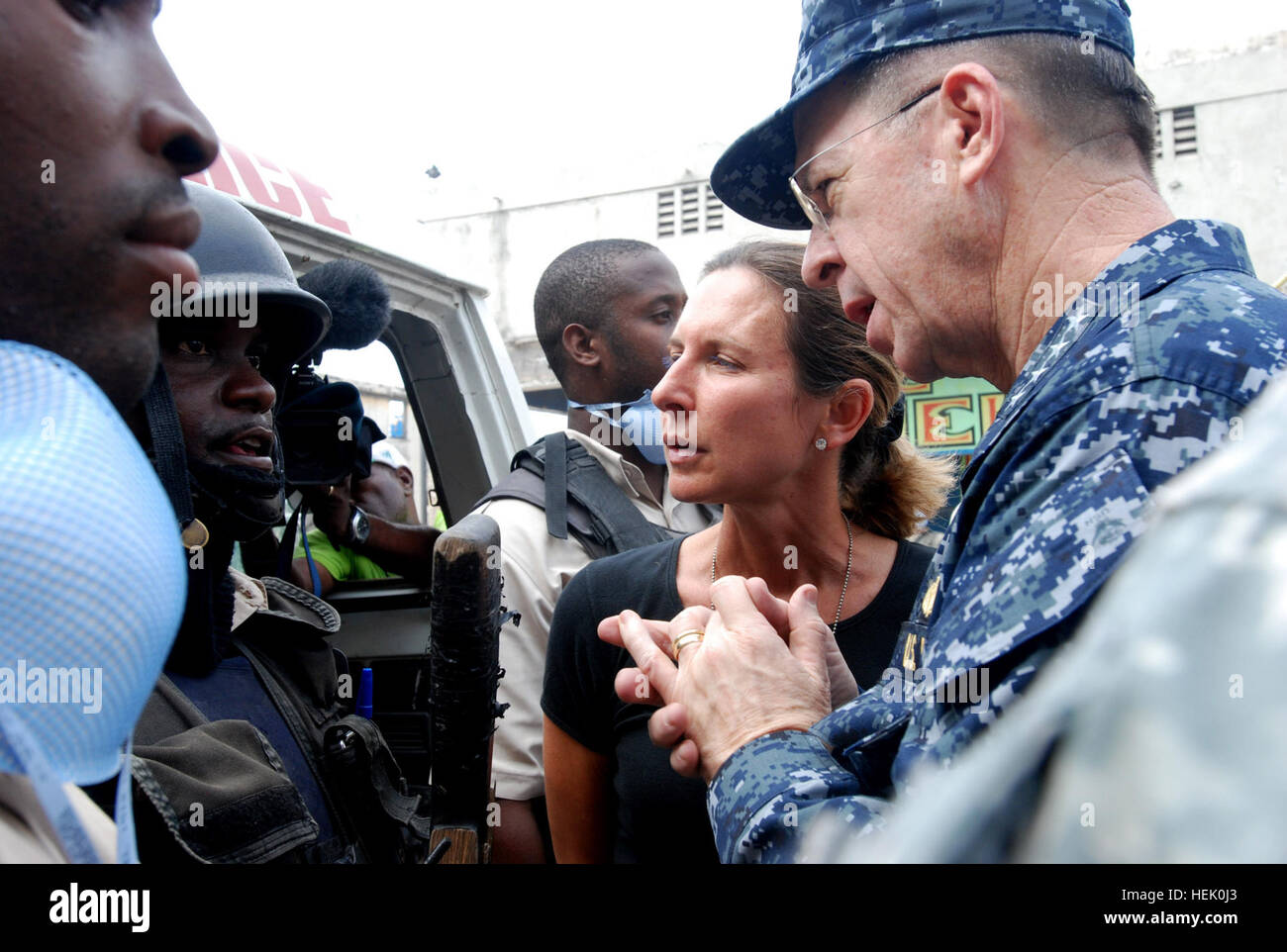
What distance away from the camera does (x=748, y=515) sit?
2203mm

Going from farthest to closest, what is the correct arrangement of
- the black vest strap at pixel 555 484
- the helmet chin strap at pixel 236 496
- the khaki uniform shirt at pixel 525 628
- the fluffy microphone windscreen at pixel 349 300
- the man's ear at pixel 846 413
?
the fluffy microphone windscreen at pixel 349 300 < the black vest strap at pixel 555 484 < the khaki uniform shirt at pixel 525 628 < the man's ear at pixel 846 413 < the helmet chin strap at pixel 236 496

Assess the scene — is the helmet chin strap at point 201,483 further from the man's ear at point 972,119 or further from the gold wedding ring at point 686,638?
the man's ear at point 972,119

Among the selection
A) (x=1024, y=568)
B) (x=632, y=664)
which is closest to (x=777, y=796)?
(x=1024, y=568)

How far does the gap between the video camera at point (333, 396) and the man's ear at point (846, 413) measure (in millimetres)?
1464

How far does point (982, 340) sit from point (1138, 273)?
0.31 m

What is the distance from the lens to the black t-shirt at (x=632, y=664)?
182 cm

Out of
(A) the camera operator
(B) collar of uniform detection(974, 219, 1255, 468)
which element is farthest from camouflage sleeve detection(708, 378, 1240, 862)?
(A) the camera operator

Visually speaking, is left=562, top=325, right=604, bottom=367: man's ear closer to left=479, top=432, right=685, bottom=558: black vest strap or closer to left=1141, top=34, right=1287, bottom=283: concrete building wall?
left=479, top=432, right=685, bottom=558: black vest strap

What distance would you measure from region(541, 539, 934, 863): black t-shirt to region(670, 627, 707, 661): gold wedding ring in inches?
16.0

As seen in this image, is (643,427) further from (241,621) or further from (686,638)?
(686,638)

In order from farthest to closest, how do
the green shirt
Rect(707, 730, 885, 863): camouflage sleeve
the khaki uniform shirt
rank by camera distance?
1. the green shirt
2. the khaki uniform shirt
3. Rect(707, 730, 885, 863): camouflage sleeve

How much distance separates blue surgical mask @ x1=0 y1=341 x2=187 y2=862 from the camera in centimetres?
64

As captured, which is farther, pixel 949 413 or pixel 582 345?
pixel 949 413

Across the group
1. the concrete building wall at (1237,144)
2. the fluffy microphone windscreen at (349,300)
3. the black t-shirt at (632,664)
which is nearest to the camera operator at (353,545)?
the fluffy microphone windscreen at (349,300)
